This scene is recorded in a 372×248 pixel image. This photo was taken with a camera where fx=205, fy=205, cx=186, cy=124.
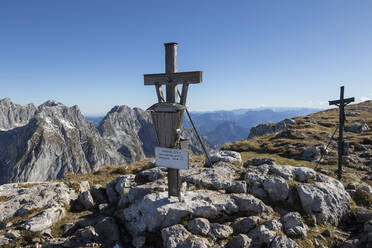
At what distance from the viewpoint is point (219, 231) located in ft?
24.7

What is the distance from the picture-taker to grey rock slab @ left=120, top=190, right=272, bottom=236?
26.7ft

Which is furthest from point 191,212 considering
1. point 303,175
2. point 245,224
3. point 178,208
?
point 303,175

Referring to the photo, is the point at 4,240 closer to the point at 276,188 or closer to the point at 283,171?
the point at 276,188

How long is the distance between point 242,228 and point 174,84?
20.3ft

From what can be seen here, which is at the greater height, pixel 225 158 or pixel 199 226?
pixel 225 158

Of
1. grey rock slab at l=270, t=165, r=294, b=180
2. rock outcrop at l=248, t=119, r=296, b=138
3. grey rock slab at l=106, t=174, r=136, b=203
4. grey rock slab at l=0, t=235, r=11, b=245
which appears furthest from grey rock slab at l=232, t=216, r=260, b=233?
rock outcrop at l=248, t=119, r=296, b=138

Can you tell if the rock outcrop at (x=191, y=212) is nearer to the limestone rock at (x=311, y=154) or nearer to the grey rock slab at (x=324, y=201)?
the grey rock slab at (x=324, y=201)

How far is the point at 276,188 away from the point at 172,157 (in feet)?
17.5

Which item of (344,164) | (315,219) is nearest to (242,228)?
(315,219)

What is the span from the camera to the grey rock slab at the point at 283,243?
22.4ft

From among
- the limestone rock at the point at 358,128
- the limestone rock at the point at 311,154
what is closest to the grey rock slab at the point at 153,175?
the limestone rock at the point at 311,154

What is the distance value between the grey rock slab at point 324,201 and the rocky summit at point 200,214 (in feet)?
0.13

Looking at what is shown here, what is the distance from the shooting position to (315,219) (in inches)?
341

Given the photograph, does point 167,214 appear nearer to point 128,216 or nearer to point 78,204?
point 128,216
